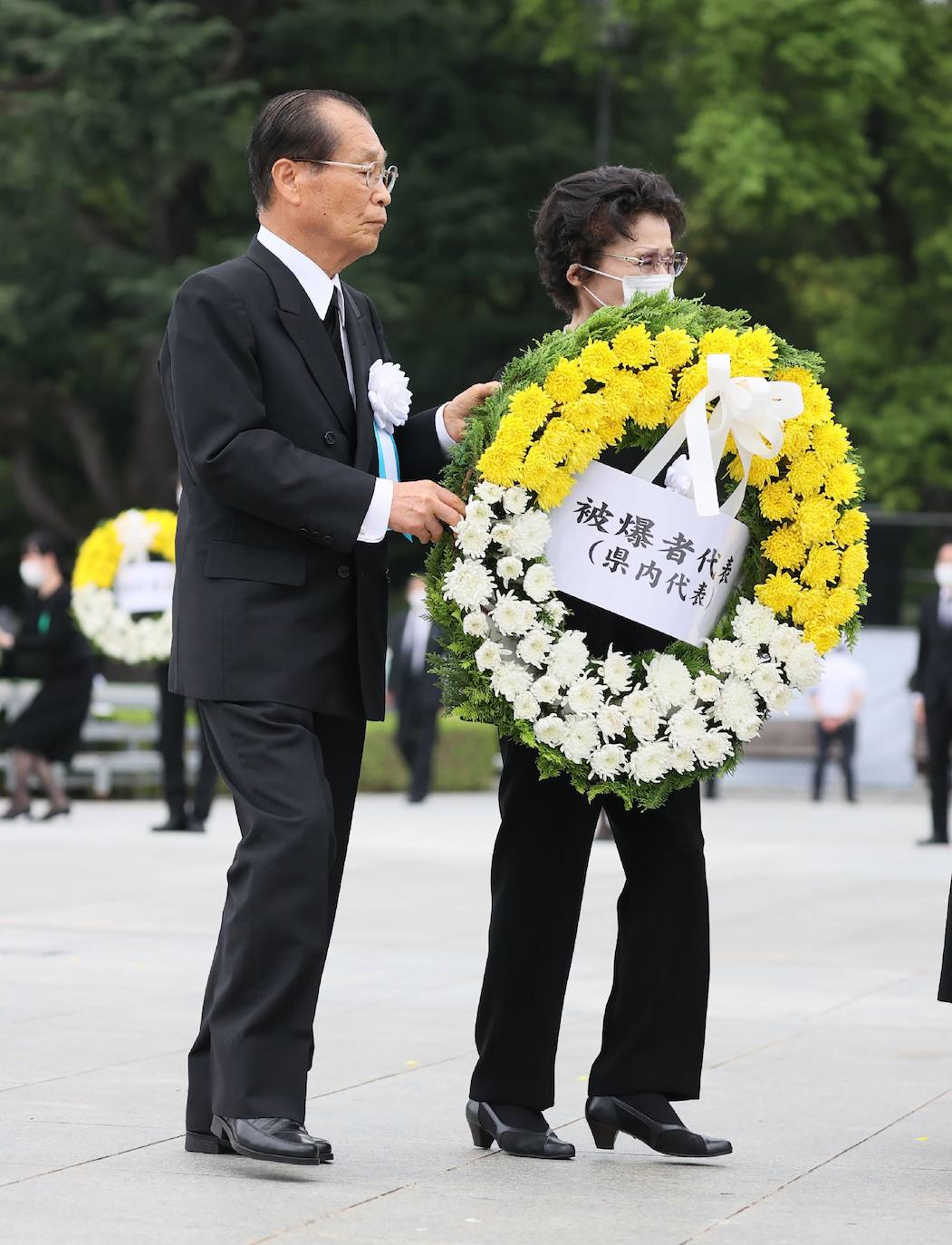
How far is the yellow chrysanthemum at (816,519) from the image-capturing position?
16.4 feet

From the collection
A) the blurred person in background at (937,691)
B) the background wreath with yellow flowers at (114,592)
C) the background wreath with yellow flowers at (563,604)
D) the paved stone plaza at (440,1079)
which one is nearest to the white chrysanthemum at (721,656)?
the background wreath with yellow flowers at (563,604)

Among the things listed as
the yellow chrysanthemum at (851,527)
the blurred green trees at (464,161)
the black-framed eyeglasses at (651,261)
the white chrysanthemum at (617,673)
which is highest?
the blurred green trees at (464,161)

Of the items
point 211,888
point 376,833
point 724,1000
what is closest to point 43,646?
point 376,833

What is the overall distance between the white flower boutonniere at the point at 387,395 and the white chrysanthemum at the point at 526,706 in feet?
2.32

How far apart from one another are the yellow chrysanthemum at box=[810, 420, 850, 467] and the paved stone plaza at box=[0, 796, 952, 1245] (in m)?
1.52

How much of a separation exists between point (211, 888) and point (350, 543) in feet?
22.5

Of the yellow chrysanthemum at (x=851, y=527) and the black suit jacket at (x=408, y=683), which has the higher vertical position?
the yellow chrysanthemum at (x=851, y=527)

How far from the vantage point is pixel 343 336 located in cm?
511

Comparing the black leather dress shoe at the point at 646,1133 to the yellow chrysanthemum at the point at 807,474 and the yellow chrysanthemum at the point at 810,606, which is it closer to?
the yellow chrysanthemum at the point at 810,606

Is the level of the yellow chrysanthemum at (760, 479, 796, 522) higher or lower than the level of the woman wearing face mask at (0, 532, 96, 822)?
higher

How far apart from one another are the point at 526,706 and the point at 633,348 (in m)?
0.78

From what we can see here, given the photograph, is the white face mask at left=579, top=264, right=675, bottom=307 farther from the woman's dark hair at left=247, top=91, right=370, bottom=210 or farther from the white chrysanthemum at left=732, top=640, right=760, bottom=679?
the white chrysanthemum at left=732, top=640, right=760, bottom=679

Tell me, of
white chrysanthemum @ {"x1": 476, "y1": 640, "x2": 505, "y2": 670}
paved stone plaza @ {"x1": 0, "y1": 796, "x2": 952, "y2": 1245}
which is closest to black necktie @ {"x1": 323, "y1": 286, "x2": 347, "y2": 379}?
white chrysanthemum @ {"x1": 476, "y1": 640, "x2": 505, "y2": 670}

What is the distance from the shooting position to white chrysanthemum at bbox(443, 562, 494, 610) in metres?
4.86
